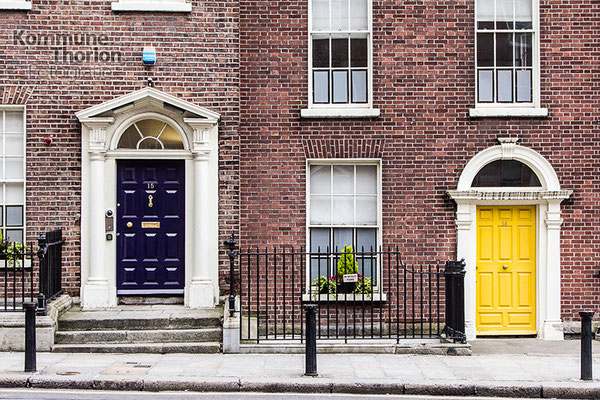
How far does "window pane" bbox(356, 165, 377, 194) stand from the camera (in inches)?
478

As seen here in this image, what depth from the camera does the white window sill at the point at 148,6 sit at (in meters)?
11.5

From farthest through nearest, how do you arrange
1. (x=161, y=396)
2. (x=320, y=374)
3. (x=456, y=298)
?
(x=456, y=298) < (x=320, y=374) < (x=161, y=396)

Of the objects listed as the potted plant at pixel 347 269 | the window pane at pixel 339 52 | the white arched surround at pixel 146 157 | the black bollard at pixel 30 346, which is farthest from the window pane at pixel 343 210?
the black bollard at pixel 30 346

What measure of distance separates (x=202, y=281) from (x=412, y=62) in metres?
4.79

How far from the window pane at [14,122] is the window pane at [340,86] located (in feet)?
16.2

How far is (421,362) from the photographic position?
9883 mm

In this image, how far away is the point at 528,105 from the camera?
1209cm

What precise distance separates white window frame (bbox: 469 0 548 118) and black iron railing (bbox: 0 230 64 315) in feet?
22.0

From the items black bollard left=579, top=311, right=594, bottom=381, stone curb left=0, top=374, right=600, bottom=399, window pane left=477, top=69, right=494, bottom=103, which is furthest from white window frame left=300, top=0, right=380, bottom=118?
stone curb left=0, top=374, right=600, bottom=399

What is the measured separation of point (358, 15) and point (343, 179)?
267 centimetres

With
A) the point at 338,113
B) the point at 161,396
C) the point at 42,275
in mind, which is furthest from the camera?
the point at 338,113

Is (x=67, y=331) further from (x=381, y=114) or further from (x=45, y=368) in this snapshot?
(x=381, y=114)

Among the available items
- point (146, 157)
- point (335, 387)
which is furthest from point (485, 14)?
point (335, 387)

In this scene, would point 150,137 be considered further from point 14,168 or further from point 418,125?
point 418,125
